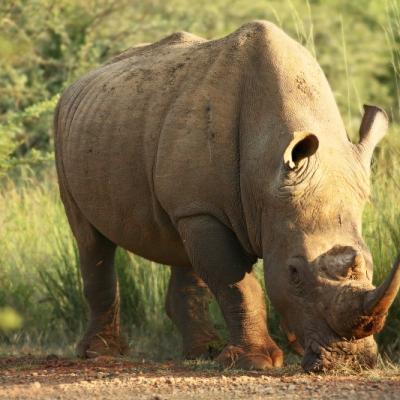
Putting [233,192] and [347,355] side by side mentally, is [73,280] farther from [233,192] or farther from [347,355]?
[347,355]

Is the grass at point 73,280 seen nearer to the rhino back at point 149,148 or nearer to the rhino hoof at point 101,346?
the rhino hoof at point 101,346

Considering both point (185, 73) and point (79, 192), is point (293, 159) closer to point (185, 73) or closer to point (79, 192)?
point (185, 73)

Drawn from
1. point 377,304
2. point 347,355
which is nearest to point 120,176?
point 347,355

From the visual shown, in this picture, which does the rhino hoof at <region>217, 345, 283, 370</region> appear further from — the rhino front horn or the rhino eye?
the rhino front horn

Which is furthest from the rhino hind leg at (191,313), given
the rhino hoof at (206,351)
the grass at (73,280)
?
the grass at (73,280)

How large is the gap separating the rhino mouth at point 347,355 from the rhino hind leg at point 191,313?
6.34ft

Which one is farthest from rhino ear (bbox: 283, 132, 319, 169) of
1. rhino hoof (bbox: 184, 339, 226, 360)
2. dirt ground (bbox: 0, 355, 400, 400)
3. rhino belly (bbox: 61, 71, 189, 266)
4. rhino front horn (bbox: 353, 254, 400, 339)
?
rhino hoof (bbox: 184, 339, 226, 360)

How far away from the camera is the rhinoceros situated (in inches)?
233

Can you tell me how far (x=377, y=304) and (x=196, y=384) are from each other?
2.90 ft

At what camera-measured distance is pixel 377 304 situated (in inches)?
218

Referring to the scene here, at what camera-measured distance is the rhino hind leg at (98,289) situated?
8.16m

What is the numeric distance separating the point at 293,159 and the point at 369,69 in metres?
16.0

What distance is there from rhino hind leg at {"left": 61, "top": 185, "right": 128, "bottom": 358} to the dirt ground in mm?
1446

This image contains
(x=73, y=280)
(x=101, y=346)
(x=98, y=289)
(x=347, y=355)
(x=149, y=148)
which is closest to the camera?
(x=347, y=355)
